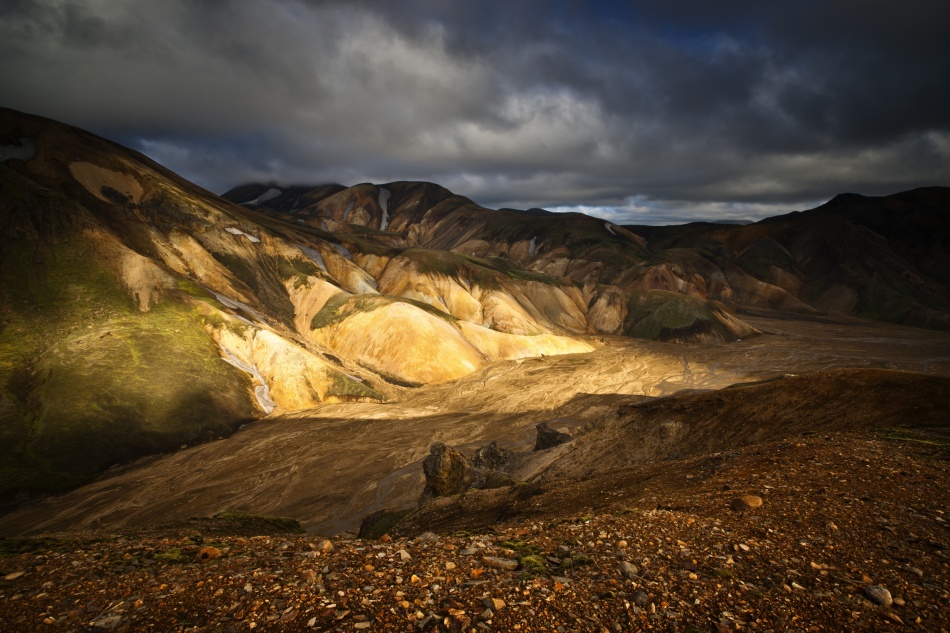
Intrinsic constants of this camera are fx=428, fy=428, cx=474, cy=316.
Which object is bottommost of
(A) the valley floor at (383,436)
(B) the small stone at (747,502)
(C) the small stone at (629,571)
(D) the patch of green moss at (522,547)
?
(A) the valley floor at (383,436)

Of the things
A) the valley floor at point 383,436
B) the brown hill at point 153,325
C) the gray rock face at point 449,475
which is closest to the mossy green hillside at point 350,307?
the brown hill at point 153,325

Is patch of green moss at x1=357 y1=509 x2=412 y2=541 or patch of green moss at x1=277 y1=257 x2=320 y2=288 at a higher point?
patch of green moss at x1=277 y1=257 x2=320 y2=288

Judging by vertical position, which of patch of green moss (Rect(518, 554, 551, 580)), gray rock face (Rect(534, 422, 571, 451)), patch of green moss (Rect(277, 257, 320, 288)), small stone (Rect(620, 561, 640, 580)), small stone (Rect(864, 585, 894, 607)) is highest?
patch of green moss (Rect(277, 257, 320, 288))

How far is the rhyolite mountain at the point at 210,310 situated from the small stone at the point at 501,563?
150 ft

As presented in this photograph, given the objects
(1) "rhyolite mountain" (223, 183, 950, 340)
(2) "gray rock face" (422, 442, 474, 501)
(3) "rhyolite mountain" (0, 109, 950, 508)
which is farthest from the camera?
(1) "rhyolite mountain" (223, 183, 950, 340)

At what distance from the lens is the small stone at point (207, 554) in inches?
297

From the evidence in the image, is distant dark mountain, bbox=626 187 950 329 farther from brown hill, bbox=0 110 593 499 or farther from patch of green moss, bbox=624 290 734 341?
brown hill, bbox=0 110 593 499

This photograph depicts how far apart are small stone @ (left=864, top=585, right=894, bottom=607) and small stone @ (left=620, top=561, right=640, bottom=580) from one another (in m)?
2.94

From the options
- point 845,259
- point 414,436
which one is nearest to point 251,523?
point 414,436

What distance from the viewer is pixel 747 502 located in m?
8.88

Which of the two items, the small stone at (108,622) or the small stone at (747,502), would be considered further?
the small stone at (747,502)

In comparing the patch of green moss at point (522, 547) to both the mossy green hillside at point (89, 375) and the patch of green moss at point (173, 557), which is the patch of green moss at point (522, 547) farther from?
the mossy green hillside at point (89, 375)

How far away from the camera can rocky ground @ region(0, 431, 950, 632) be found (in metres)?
5.55

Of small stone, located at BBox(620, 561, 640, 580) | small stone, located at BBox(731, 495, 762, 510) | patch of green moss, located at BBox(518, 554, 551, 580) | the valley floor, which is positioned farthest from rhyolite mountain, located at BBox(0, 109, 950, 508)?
small stone, located at BBox(731, 495, 762, 510)
